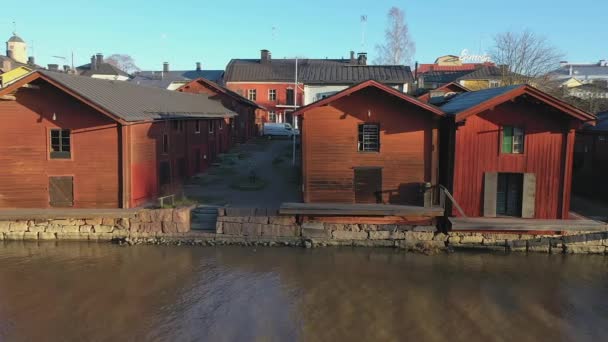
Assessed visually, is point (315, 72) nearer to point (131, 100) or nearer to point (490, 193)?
point (131, 100)

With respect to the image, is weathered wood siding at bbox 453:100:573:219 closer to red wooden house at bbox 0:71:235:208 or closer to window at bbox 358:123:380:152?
window at bbox 358:123:380:152

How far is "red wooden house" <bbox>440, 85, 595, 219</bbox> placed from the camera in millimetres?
17891

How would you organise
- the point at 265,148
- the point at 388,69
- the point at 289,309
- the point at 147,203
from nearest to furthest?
the point at 289,309, the point at 147,203, the point at 265,148, the point at 388,69

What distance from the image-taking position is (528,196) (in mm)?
18156

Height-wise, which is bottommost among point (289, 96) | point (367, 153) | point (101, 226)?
point (101, 226)

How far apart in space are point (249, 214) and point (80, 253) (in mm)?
6195


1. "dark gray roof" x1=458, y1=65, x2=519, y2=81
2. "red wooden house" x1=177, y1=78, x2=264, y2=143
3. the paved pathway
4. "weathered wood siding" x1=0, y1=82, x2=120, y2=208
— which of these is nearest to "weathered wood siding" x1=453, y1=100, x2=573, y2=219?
the paved pathway

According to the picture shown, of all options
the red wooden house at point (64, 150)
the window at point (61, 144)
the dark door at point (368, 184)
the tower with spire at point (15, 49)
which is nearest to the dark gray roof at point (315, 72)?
the dark door at point (368, 184)

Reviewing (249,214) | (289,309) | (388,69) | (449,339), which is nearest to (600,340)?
(449,339)

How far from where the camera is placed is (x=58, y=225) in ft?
61.3

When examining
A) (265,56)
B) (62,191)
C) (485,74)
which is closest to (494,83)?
(485,74)

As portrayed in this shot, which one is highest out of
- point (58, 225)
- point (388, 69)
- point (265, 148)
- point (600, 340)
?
point (388, 69)

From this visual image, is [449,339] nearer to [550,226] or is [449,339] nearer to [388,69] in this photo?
[550,226]

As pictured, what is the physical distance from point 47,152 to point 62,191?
65.1 inches
